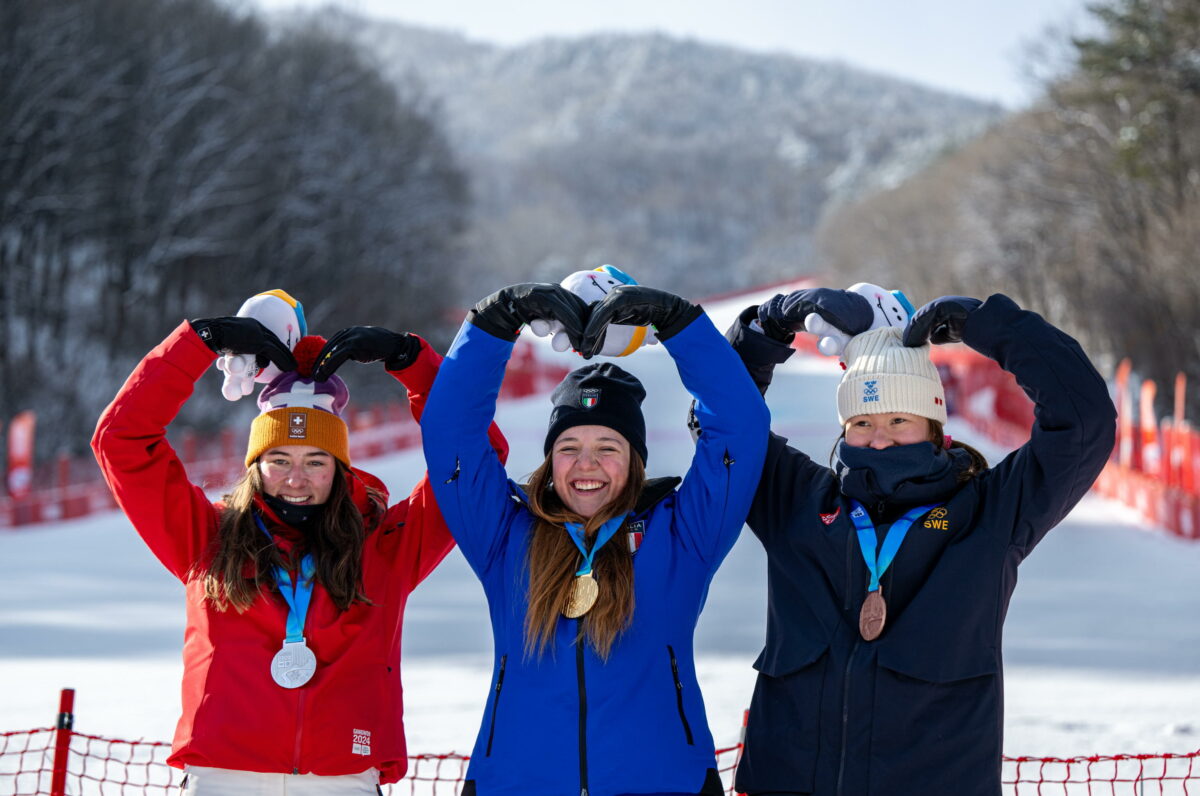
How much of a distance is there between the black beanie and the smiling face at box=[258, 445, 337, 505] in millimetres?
688

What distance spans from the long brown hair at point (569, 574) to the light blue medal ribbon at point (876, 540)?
582 millimetres

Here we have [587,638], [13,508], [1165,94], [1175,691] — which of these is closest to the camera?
[587,638]

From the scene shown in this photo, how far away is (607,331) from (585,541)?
1.91ft

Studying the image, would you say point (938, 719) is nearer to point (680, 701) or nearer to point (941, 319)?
point (680, 701)

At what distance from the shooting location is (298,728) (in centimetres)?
330

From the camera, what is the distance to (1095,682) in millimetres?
7473

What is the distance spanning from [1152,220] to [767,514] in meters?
28.7

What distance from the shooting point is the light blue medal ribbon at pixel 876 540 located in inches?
125

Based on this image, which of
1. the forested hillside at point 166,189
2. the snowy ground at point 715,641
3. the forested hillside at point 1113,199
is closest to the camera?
the snowy ground at point 715,641

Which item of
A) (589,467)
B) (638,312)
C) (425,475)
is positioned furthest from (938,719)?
(425,475)

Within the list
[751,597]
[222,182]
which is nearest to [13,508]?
[751,597]

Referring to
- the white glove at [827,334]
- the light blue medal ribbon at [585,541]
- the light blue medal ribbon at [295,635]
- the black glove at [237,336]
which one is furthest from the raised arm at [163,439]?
the white glove at [827,334]

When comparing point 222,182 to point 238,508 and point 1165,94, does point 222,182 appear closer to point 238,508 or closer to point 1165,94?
point 1165,94

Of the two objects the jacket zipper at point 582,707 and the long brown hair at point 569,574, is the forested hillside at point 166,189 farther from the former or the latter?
the jacket zipper at point 582,707
